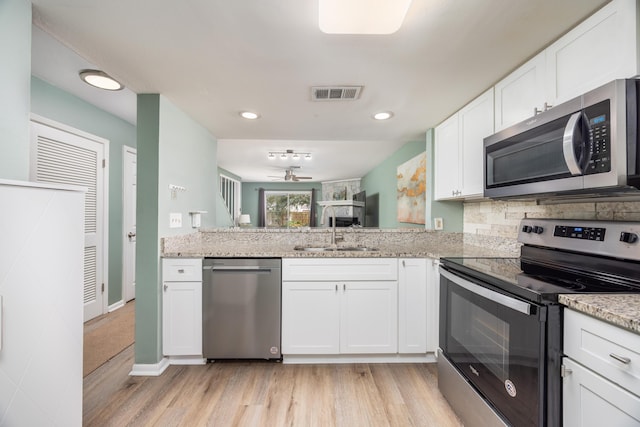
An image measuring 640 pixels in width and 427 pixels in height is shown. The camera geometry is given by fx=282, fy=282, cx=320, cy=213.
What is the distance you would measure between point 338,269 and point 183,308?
1234 millimetres

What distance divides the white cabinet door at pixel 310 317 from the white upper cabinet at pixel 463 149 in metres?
1.27

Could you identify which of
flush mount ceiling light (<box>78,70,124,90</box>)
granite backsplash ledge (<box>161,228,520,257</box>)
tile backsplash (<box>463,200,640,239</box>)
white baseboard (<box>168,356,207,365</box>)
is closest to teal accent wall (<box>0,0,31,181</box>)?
flush mount ceiling light (<box>78,70,124,90</box>)

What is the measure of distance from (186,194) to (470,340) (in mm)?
2368

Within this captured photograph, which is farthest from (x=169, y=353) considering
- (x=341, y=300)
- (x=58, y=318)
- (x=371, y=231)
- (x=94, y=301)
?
(x=371, y=231)

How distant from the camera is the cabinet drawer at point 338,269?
7.23 feet

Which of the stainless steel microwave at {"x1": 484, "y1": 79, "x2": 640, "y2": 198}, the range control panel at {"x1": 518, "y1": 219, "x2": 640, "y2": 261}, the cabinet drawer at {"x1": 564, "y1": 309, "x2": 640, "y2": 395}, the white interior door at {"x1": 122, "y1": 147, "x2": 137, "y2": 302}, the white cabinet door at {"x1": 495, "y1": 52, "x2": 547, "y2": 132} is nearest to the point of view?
the cabinet drawer at {"x1": 564, "y1": 309, "x2": 640, "y2": 395}

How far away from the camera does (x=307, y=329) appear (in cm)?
Answer: 221

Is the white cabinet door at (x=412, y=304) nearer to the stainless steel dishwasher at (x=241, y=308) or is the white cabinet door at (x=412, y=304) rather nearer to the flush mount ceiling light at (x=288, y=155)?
the stainless steel dishwasher at (x=241, y=308)

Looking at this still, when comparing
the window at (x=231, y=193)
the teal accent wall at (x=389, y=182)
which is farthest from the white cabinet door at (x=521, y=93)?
the window at (x=231, y=193)

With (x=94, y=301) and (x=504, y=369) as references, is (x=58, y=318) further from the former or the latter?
(x=94, y=301)

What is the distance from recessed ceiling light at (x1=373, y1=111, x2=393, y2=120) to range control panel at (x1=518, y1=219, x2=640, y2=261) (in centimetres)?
129

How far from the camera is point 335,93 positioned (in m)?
1.99

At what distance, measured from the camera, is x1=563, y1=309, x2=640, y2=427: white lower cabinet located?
2.64ft

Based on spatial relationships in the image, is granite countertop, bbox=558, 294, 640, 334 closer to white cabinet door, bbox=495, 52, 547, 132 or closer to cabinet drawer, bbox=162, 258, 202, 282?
white cabinet door, bbox=495, 52, 547, 132
